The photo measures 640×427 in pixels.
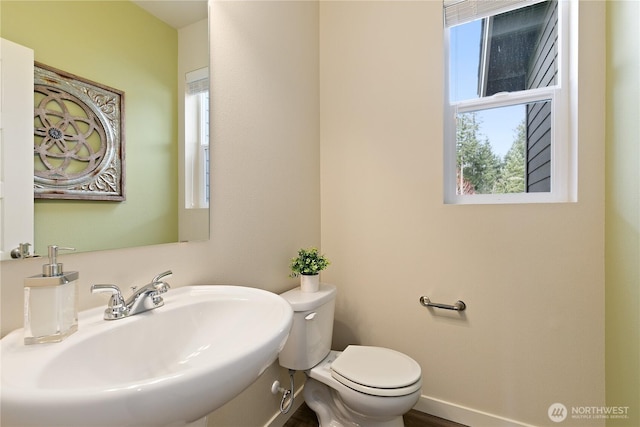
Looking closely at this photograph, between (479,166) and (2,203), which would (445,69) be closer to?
(479,166)

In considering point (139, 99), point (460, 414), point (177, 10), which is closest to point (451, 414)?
A: point (460, 414)

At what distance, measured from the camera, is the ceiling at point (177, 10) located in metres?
0.91

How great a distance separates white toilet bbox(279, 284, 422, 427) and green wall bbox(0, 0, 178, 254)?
26.2 inches

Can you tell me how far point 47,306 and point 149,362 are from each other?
0.26 meters

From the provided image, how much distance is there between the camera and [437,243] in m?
1.51

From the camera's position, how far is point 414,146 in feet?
5.11

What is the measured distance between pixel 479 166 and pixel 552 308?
0.74 m

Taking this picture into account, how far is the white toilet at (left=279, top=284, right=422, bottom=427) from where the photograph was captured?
1117 mm

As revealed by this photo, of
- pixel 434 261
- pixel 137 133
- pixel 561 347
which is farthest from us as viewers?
pixel 434 261

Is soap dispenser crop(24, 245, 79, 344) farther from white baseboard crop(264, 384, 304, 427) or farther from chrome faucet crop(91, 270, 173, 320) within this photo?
white baseboard crop(264, 384, 304, 427)

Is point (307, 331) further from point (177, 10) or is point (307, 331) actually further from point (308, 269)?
point (177, 10)

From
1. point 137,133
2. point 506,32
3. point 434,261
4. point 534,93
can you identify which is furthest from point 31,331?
point 506,32

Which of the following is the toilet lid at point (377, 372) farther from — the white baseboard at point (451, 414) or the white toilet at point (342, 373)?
the white baseboard at point (451, 414)

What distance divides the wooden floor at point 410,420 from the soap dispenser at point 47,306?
4.12 ft
